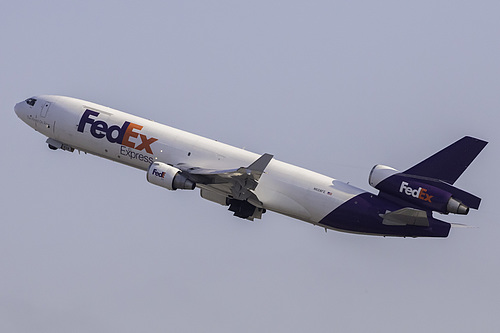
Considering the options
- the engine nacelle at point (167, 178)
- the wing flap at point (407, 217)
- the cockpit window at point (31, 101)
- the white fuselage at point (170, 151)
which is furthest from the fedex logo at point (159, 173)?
the wing flap at point (407, 217)

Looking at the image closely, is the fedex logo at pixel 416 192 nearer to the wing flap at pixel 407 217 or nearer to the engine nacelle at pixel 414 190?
the engine nacelle at pixel 414 190

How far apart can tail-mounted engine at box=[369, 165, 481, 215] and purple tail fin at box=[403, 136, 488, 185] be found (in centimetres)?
54

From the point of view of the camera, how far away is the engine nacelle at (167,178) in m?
64.4

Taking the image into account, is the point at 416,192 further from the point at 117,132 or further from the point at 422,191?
the point at 117,132

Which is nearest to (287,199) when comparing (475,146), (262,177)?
(262,177)

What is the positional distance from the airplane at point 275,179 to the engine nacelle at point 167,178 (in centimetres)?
7

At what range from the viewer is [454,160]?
63.4 meters

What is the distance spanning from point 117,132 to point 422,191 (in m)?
21.6

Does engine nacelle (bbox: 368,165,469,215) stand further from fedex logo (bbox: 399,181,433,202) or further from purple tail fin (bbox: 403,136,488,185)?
purple tail fin (bbox: 403,136,488,185)

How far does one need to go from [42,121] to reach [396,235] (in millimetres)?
27345

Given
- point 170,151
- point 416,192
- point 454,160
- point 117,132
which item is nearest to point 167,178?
point 170,151

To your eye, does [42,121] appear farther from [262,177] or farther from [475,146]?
[475,146]

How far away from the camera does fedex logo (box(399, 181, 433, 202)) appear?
207ft

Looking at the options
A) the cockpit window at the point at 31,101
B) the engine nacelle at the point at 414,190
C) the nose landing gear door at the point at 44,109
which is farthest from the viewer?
the cockpit window at the point at 31,101
